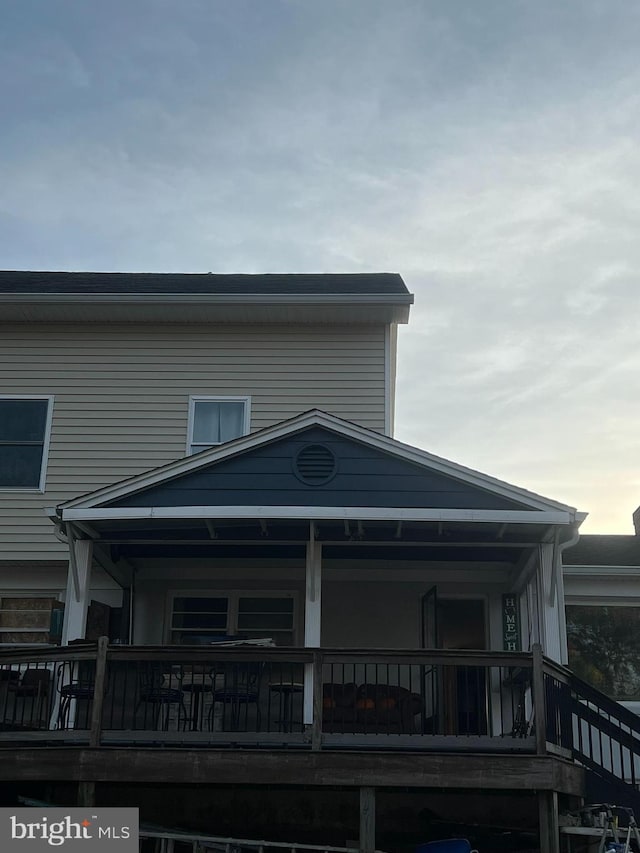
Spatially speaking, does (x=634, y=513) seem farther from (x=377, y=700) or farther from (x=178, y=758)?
(x=178, y=758)

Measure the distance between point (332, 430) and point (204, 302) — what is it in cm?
414

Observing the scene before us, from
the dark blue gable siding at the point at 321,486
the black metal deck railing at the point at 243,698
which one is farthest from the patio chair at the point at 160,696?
the dark blue gable siding at the point at 321,486

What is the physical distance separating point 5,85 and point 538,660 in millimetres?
12905

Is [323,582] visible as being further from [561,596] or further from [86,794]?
[86,794]

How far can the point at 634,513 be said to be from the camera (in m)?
19.0

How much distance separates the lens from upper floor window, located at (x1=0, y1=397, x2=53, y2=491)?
1556 cm

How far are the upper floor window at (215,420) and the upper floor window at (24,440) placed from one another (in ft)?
7.14

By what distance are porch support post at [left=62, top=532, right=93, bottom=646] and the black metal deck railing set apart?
1.87 ft

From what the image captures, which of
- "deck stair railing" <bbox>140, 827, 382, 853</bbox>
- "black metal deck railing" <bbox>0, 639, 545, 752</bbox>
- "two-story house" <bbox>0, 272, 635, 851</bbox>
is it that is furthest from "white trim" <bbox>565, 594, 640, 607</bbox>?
"deck stair railing" <bbox>140, 827, 382, 853</bbox>

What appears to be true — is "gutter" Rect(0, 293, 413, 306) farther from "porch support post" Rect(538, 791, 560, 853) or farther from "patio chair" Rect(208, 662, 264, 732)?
"porch support post" Rect(538, 791, 560, 853)

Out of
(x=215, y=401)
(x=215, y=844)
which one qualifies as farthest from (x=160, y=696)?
(x=215, y=401)

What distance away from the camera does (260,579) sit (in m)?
14.6

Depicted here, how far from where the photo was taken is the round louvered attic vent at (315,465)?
12.4 meters

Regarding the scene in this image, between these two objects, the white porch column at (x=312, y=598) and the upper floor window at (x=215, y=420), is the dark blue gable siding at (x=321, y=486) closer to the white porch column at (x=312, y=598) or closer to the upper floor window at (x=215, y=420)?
the white porch column at (x=312, y=598)
